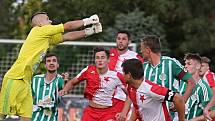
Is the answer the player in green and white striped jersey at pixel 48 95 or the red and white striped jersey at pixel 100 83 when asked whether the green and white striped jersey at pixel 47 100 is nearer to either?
the player in green and white striped jersey at pixel 48 95

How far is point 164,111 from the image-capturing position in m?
9.23

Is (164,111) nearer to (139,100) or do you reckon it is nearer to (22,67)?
(139,100)

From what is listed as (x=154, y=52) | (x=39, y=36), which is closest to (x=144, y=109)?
(x=154, y=52)

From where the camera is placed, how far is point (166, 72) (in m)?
10.7

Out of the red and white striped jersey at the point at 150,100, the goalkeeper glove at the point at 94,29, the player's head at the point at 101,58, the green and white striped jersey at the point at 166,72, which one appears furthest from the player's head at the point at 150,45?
the player's head at the point at 101,58

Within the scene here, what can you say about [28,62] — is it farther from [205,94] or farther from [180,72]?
[205,94]

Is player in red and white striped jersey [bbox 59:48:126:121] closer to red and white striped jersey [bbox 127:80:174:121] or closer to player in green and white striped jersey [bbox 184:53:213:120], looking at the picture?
player in green and white striped jersey [bbox 184:53:213:120]

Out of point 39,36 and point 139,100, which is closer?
point 139,100

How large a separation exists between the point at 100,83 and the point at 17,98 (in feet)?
5.72

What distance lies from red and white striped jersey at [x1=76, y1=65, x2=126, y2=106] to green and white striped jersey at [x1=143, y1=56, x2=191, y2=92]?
116 cm

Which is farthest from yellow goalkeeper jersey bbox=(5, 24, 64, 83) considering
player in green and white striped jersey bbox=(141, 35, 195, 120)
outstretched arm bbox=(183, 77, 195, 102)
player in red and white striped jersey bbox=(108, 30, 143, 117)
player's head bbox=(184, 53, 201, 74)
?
player's head bbox=(184, 53, 201, 74)

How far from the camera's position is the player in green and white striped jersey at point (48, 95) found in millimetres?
12125

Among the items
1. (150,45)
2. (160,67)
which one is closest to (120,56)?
(160,67)

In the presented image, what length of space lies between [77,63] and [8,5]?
8582 mm
